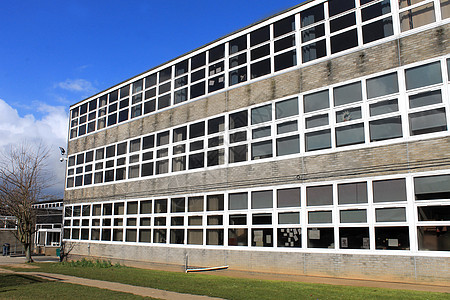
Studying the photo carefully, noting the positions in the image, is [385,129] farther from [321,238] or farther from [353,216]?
[321,238]

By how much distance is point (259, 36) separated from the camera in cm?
1848

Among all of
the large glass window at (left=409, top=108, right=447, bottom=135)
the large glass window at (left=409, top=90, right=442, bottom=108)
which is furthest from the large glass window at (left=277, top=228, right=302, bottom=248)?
the large glass window at (left=409, top=90, right=442, bottom=108)

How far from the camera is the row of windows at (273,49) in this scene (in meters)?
14.5

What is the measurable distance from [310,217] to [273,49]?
7450mm

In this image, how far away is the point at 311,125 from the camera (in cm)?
1572

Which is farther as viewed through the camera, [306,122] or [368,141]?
[306,122]

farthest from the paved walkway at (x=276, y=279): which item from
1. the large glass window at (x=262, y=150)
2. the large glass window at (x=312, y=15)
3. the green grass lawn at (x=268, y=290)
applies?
the large glass window at (x=312, y=15)

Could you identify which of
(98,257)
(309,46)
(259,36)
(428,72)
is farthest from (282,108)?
(98,257)

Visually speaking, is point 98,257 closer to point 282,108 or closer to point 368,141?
point 282,108

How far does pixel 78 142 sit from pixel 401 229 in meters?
23.9

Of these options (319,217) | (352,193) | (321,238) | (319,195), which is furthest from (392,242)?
(319,195)

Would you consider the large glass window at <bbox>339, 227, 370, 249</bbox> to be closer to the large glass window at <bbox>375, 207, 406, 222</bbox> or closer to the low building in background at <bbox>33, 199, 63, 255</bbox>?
the large glass window at <bbox>375, 207, 406, 222</bbox>

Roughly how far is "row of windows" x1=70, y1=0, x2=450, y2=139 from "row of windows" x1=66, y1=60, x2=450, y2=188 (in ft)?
5.48

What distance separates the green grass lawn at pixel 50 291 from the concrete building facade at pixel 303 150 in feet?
22.4
